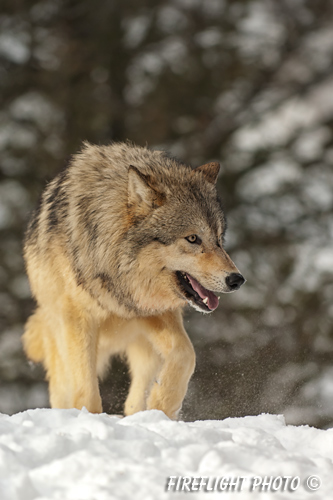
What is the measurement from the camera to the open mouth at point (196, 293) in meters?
3.91

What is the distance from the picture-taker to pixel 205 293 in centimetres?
394

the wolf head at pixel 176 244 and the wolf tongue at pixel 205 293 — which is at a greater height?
the wolf head at pixel 176 244

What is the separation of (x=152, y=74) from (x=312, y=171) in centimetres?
371

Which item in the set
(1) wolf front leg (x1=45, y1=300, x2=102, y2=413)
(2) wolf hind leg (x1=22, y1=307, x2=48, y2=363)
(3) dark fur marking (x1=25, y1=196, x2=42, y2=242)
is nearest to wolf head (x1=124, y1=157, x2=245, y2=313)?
(1) wolf front leg (x1=45, y1=300, x2=102, y2=413)

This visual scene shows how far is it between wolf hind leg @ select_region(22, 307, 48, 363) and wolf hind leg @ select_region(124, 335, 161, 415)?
2.65ft

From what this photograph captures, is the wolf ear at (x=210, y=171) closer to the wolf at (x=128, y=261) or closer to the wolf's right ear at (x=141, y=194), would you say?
the wolf at (x=128, y=261)

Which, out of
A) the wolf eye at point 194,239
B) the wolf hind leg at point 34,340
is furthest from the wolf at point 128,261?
the wolf hind leg at point 34,340

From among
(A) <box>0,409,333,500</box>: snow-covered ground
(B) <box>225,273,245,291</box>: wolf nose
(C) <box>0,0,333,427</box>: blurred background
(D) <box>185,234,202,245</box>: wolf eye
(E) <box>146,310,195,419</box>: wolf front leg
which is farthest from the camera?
(C) <box>0,0,333,427</box>: blurred background

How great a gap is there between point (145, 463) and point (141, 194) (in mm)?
2015

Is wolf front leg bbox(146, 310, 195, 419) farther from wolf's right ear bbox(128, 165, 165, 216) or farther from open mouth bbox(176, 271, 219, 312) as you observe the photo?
wolf's right ear bbox(128, 165, 165, 216)

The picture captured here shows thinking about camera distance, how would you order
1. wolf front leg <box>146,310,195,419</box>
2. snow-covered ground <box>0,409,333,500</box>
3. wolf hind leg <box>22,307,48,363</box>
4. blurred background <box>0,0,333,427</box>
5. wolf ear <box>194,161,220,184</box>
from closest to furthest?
snow-covered ground <box>0,409,333,500</box> → wolf front leg <box>146,310,195,419</box> → wolf ear <box>194,161,220,184</box> → wolf hind leg <box>22,307,48,363</box> → blurred background <box>0,0,333,427</box>

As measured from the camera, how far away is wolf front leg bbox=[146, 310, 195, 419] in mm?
4094

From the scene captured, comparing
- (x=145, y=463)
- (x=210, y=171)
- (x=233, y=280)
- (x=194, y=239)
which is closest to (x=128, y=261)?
(x=194, y=239)

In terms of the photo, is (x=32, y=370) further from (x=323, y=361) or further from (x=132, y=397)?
(x=132, y=397)
